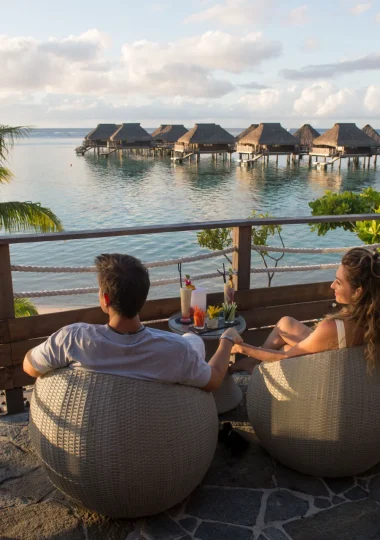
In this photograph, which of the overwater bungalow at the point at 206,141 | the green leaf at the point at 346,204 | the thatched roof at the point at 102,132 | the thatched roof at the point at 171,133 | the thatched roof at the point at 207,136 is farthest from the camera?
the thatched roof at the point at 102,132

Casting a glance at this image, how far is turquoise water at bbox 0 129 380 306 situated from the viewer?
15680 mm

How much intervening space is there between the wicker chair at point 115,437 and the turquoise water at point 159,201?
34.8 ft

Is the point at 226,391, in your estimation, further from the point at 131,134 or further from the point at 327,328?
the point at 131,134

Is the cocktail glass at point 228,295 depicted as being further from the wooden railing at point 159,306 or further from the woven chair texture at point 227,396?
the woven chair texture at point 227,396

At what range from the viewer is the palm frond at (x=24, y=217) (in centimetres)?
683

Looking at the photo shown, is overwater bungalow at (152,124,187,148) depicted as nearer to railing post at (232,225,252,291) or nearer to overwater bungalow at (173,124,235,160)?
overwater bungalow at (173,124,235,160)

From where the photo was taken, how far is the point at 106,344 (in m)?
1.87

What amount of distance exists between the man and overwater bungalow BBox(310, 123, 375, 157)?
153 feet

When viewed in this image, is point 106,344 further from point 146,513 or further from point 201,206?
point 201,206

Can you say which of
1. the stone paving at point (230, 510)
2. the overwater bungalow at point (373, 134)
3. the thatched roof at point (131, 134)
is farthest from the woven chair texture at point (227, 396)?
the thatched roof at point (131, 134)

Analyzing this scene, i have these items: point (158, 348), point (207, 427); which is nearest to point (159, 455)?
point (207, 427)

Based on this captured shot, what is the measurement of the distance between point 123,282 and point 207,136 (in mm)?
53521

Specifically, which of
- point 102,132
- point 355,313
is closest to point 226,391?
point 355,313

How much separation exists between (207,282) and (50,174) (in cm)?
3777
